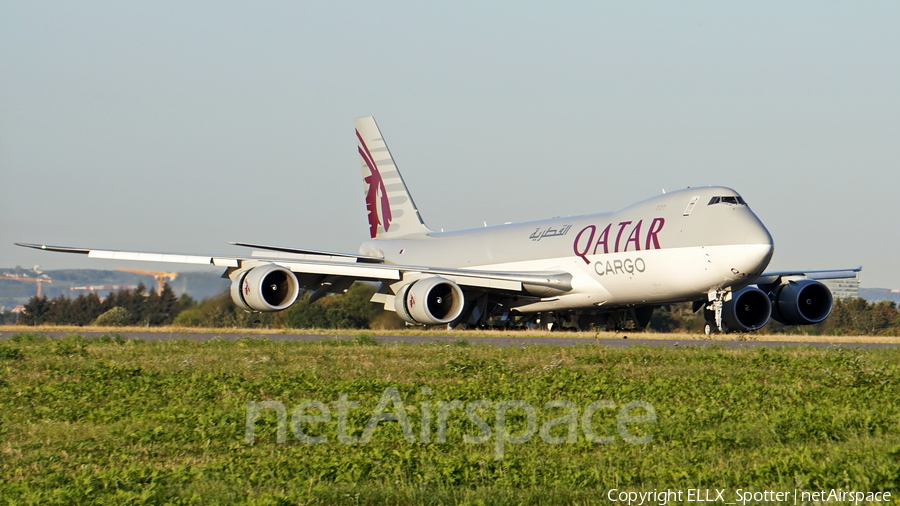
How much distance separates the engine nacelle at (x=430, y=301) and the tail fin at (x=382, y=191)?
29.9 ft

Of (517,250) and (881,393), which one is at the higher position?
(517,250)

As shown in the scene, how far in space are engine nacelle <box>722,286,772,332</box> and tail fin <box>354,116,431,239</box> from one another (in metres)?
12.6

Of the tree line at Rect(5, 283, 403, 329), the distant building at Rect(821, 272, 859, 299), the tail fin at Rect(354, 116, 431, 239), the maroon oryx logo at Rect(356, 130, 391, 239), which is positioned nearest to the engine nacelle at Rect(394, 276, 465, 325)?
the tree line at Rect(5, 283, 403, 329)

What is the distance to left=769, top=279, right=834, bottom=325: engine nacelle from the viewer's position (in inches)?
1219

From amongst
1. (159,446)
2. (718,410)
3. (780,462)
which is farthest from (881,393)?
(159,446)

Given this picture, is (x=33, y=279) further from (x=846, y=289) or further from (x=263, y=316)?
(x=846, y=289)

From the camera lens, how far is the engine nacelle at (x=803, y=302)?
30953 mm

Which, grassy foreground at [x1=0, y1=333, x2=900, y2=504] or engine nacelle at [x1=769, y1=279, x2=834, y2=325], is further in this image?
engine nacelle at [x1=769, y1=279, x2=834, y2=325]

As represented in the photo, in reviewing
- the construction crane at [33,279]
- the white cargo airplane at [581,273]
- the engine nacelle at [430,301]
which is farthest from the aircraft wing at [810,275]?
the construction crane at [33,279]

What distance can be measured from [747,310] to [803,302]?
5.50 feet

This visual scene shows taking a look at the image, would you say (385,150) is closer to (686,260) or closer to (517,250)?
(517,250)

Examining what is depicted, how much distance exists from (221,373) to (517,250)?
64.4ft

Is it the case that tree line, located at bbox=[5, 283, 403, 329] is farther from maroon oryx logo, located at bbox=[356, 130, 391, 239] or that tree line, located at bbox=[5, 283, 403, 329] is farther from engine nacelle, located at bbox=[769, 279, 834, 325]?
engine nacelle, located at bbox=[769, 279, 834, 325]

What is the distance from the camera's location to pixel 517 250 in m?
33.1
